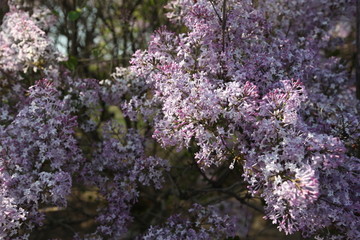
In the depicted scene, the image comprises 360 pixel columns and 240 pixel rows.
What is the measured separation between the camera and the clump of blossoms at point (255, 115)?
3.01 metres

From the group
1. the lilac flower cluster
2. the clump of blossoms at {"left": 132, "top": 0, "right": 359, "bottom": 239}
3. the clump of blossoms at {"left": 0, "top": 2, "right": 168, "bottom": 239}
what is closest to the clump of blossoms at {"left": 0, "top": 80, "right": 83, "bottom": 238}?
the clump of blossoms at {"left": 0, "top": 2, "right": 168, "bottom": 239}

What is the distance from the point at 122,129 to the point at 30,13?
7.76ft

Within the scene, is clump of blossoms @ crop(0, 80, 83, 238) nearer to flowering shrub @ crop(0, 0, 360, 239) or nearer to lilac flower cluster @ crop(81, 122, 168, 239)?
flowering shrub @ crop(0, 0, 360, 239)

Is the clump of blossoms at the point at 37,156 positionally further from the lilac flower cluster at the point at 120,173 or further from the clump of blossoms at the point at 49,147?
the lilac flower cluster at the point at 120,173

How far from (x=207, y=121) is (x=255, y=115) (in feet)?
1.19

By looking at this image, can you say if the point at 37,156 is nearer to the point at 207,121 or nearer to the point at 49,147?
the point at 49,147

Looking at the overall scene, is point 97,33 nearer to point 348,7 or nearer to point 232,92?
point 348,7

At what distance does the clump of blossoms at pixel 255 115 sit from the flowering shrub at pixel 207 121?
0.04ft

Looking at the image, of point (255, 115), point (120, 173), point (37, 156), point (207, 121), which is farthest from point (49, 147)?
point (255, 115)

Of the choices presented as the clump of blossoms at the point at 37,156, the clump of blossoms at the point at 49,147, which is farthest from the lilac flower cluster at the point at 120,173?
the clump of blossoms at the point at 37,156

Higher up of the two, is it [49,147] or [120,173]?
[49,147]

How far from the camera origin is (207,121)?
10.7 ft

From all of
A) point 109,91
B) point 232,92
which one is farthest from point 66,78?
point 232,92

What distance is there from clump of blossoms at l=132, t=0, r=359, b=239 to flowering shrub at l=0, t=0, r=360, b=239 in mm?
11
